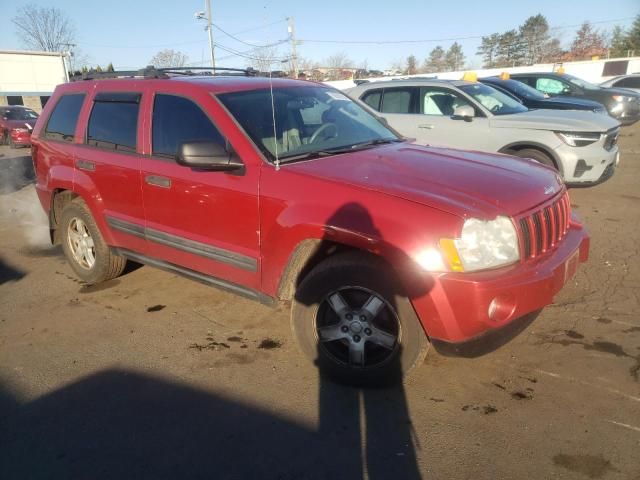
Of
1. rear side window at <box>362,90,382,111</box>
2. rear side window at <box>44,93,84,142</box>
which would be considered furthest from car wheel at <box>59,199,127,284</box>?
rear side window at <box>362,90,382,111</box>

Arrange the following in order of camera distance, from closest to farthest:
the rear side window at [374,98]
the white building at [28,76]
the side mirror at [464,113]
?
1. the side mirror at [464,113]
2. the rear side window at [374,98]
3. the white building at [28,76]

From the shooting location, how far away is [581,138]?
6.84m

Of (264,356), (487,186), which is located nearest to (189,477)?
(264,356)

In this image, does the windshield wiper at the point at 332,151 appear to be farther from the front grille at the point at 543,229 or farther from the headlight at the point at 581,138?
→ the headlight at the point at 581,138

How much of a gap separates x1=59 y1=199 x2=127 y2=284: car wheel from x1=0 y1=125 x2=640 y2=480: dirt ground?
34 centimetres

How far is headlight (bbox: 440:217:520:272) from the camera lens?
100 inches

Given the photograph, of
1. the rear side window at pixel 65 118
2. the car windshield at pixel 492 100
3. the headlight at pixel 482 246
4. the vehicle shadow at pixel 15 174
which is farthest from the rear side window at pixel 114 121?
the vehicle shadow at pixel 15 174

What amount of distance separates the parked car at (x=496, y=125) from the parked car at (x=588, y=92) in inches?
281

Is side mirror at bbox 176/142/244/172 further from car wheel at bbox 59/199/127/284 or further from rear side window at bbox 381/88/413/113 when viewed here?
rear side window at bbox 381/88/413/113

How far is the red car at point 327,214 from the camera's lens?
260cm

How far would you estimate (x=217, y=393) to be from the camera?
302 centimetres

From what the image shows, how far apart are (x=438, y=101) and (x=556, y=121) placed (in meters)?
1.79

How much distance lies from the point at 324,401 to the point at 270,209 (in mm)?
1204

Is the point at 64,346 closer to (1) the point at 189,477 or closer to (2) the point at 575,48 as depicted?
(1) the point at 189,477
